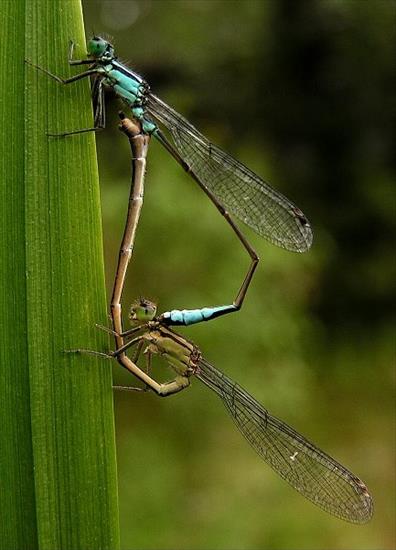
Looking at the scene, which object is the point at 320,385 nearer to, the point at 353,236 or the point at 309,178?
the point at 353,236

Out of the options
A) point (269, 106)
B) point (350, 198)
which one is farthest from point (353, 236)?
point (269, 106)

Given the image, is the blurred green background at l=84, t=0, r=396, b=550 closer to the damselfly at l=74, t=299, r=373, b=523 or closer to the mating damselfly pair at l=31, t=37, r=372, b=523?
the mating damselfly pair at l=31, t=37, r=372, b=523

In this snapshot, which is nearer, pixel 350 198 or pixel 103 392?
pixel 103 392

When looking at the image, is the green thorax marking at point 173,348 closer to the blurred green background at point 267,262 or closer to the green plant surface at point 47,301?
the green plant surface at point 47,301

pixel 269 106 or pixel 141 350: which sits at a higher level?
pixel 269 106

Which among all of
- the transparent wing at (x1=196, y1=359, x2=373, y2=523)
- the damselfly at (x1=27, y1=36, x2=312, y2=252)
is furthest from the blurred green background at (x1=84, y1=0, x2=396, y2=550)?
the transparent wing at (x1=196, y1=359, x2=373, y2=523)

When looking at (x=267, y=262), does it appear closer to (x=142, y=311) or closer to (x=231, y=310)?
(x=231, y=310)
